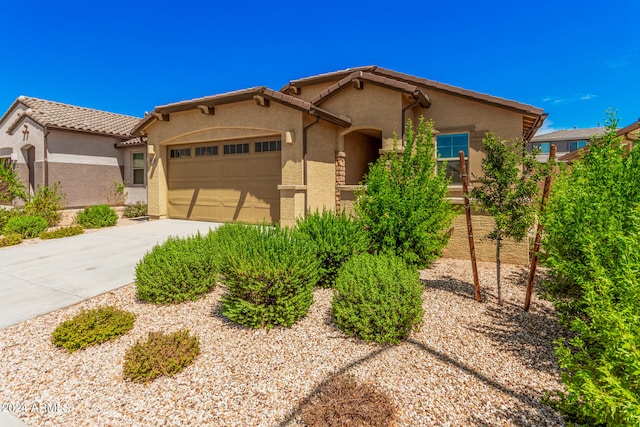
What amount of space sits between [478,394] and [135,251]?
848 centimetres

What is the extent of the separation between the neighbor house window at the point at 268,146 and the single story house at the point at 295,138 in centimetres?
3

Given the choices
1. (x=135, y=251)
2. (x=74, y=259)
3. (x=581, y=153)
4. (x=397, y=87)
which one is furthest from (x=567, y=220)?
(x=74, y=259)

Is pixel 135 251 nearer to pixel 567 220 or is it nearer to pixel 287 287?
pixel 287 287

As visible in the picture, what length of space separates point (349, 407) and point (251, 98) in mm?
9629

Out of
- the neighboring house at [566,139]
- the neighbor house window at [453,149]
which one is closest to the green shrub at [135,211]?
the neighbor house window at [453,149]

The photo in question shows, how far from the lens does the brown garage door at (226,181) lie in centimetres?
1122

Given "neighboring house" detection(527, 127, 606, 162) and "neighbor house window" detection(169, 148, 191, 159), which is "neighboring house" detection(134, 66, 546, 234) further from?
"neighboring house" detection(527, 127, 606, 162)

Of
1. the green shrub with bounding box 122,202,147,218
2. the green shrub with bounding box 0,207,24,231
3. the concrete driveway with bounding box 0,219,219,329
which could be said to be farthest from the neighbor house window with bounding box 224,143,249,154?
the green shrub with bounding box 0,207,24,231

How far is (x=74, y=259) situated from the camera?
7961 millimetres

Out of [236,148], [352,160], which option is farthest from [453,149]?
[236,148]

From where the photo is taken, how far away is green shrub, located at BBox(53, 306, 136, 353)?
4160 mm

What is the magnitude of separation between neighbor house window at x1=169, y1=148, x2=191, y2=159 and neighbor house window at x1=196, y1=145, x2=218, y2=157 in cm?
56

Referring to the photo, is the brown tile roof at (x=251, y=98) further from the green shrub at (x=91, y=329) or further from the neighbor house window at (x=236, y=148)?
the green shrub at (x=91, y=329)

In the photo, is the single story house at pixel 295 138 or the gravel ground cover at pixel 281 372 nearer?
the gravel ground cover at pixel 281 372
